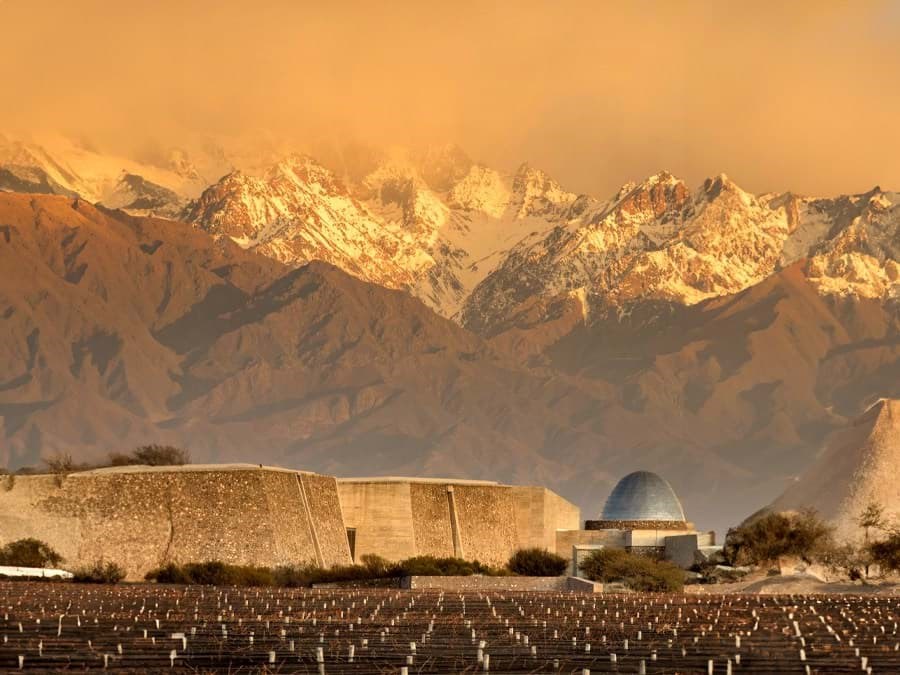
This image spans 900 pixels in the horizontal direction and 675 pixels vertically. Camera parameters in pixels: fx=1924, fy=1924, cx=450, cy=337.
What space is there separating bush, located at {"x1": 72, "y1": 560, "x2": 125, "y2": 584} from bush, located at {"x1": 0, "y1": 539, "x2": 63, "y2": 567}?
1.39 m

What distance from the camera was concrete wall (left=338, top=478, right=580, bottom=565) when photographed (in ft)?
288

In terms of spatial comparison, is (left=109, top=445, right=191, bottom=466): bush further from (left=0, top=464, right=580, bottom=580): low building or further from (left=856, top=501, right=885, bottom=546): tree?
(left=856, top=501, right=885, bottom=546): tree

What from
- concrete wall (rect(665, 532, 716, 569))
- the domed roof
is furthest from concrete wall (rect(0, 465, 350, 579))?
the domed roof

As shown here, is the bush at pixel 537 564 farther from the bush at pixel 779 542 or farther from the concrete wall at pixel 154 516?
the concrete wall at pixel 154 516

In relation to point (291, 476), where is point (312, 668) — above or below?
below

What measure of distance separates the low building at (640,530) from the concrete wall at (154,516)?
23.4m

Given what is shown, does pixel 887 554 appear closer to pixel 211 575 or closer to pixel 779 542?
pixel 779 542

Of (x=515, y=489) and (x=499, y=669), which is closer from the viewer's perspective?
(x=499, y=669)

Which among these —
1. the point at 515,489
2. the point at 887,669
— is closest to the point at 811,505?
the point at 515,489

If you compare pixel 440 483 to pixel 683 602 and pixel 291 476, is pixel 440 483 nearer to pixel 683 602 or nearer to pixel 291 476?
pixel 291 476

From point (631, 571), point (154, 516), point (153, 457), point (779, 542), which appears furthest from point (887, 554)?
point (153, 457)

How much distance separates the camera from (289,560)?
3083 inches

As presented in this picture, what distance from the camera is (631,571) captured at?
84.3 m

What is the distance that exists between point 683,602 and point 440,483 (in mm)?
31187
